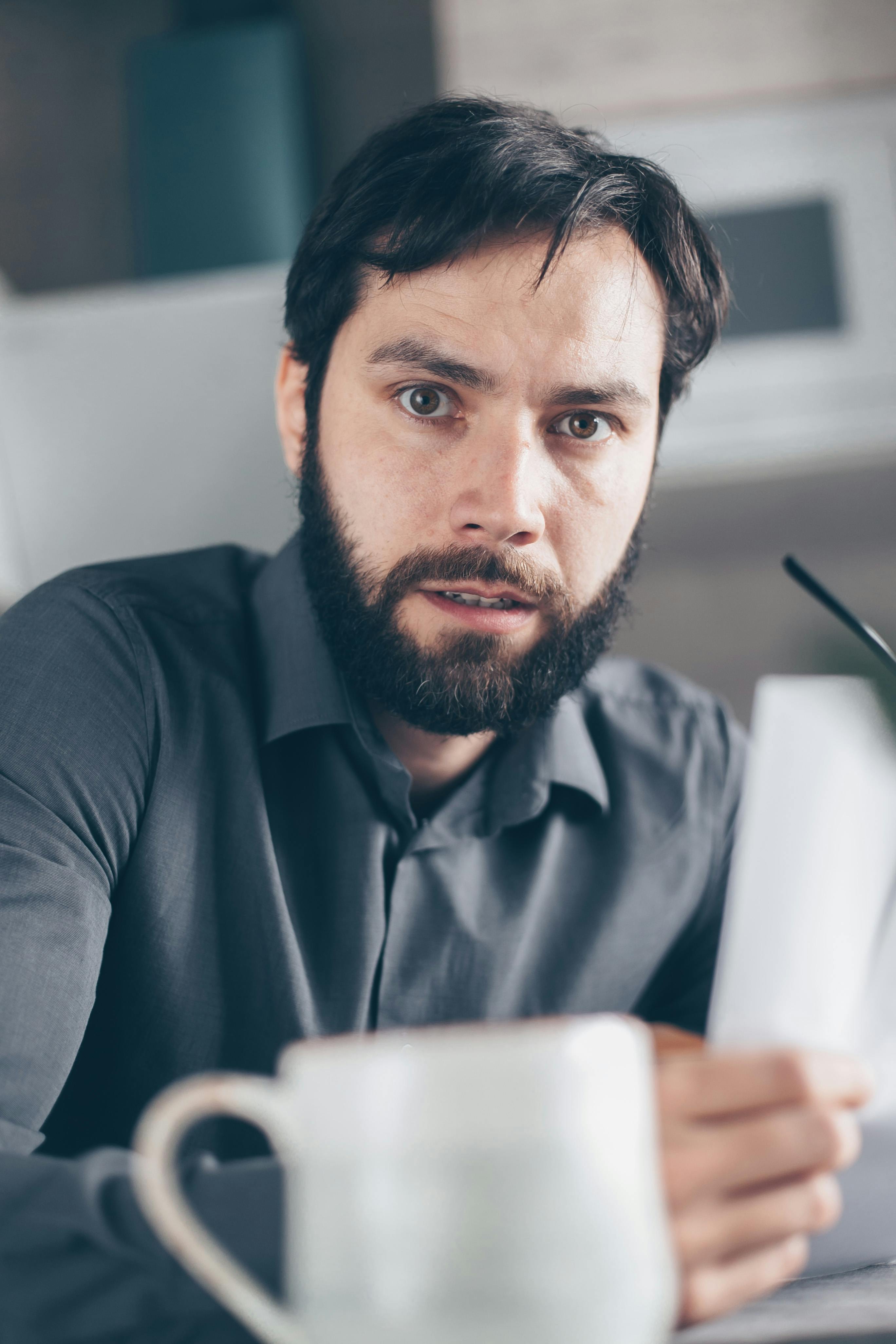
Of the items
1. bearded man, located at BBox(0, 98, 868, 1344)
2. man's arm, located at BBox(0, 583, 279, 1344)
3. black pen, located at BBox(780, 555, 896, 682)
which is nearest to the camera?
man's arm, located at BBox(0, 583, 279, 1344)

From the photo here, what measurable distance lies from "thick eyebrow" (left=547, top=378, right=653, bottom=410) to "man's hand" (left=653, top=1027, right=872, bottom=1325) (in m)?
0.64

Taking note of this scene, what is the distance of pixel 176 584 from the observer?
3.35ft

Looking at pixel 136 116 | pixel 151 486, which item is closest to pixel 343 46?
pixel 136 116

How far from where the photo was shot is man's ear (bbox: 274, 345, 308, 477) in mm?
1151

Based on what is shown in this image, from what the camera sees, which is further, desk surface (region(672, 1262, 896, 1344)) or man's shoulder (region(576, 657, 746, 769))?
man's shoulder (region(576, 657, 746, 769))

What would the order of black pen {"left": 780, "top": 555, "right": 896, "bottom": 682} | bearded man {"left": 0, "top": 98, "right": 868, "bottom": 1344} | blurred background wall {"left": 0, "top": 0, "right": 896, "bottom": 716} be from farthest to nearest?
blurred background wall {"left": 0, "top": 0, "right": 896, "bottom": 716} < bearded man {"left": 0, "top": 98, "right": 868, "bottom": 1344} < black pen {"left": 780, "top": 555, "right": 896, "bottom": 682}

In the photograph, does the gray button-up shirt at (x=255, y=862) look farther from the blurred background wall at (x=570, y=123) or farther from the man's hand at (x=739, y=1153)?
the blurred background wall at (x=570, y=123)

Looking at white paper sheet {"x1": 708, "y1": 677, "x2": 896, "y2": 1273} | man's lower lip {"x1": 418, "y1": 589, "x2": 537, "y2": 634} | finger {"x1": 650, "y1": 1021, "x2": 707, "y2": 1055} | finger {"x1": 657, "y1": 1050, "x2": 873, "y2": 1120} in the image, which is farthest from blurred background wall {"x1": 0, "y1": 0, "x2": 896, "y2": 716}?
finger {"x1": 657, "y1": 1050, "x2": 873, "y2": 1120}

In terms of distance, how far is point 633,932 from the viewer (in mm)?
1073

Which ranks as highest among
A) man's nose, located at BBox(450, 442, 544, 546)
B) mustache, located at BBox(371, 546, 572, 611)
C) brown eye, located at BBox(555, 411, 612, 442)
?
brown eye, located at BBox(555, 411, 612, 442)

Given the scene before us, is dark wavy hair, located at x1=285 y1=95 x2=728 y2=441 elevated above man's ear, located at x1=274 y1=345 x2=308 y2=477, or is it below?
above

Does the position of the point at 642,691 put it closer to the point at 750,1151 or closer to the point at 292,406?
the point at 292,406

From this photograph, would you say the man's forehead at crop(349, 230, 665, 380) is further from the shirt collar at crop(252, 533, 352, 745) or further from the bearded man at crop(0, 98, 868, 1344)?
the shirt collar at crop(252, 533, 352, 745)

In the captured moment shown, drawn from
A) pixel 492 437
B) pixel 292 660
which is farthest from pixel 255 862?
pixel 492 437
